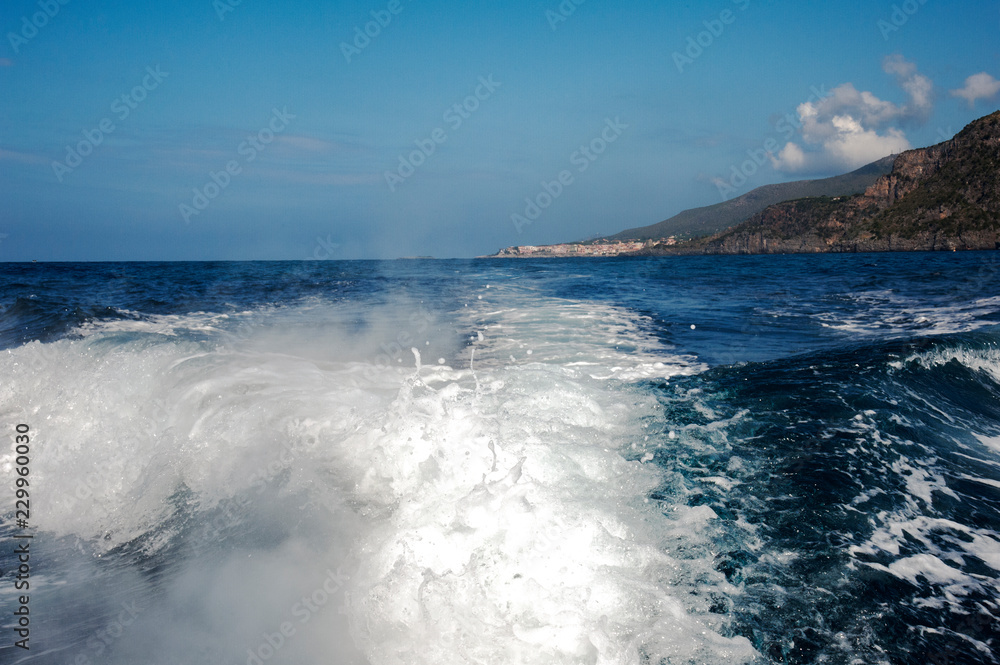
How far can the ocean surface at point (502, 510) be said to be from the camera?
2373 millimetres

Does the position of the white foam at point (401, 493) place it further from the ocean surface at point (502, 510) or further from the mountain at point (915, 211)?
the mountain at point (915, 211)

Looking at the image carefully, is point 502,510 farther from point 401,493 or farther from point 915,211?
point 915,211

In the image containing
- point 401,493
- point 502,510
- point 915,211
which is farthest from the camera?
point 915,211

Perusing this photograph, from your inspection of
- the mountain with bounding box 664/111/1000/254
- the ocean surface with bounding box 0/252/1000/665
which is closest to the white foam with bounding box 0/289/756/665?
the ocean surface with bounding box 0/252/1000/665

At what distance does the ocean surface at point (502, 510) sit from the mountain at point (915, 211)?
75434 mm

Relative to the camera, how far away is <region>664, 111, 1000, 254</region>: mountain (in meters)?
60.6

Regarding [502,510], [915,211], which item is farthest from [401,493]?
[915,211]

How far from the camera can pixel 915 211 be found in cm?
6962

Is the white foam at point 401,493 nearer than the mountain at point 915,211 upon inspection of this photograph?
Yes

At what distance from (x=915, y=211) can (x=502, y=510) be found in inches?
3632

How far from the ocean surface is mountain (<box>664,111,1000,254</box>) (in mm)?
75434

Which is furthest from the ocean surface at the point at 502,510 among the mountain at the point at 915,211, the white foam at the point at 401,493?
the mountain at the point at 915,211

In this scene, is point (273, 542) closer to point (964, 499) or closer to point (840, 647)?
point (840, 647)

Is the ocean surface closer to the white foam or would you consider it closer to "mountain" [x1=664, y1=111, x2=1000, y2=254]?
the white foam
